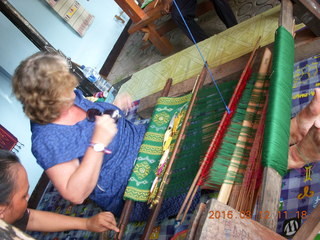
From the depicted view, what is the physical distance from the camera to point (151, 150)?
67.3 inches

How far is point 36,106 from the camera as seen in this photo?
4.10 feet

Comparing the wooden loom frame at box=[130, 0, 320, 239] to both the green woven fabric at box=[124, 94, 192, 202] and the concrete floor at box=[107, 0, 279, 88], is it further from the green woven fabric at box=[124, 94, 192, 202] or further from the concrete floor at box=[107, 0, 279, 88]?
the concrete floor at box=[107, 0, 279, 88]

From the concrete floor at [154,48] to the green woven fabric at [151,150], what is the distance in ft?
5.13

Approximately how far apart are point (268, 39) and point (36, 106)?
1.42 meters

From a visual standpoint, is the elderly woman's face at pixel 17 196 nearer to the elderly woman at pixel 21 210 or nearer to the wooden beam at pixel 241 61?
the elderly woman at pixel 21 210

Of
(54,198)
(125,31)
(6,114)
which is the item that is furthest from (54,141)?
(125,31)

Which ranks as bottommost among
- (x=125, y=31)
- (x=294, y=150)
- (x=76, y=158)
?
(x=76, y=158)

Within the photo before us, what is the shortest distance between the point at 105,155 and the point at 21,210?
460 millimetres

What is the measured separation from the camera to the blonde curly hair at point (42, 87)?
123 centimetres

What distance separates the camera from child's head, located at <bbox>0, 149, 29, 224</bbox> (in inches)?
43.5

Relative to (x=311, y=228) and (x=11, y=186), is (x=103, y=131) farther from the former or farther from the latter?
(x=311, y=228)

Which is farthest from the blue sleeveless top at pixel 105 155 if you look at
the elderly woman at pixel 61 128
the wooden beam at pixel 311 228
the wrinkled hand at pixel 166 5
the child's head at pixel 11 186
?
the wrinkled hand at pixel 166 5

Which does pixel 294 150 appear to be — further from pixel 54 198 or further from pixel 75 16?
pixel 75 16

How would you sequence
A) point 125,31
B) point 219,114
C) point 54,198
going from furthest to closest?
point 125,31
point 54,198
point 219,114
